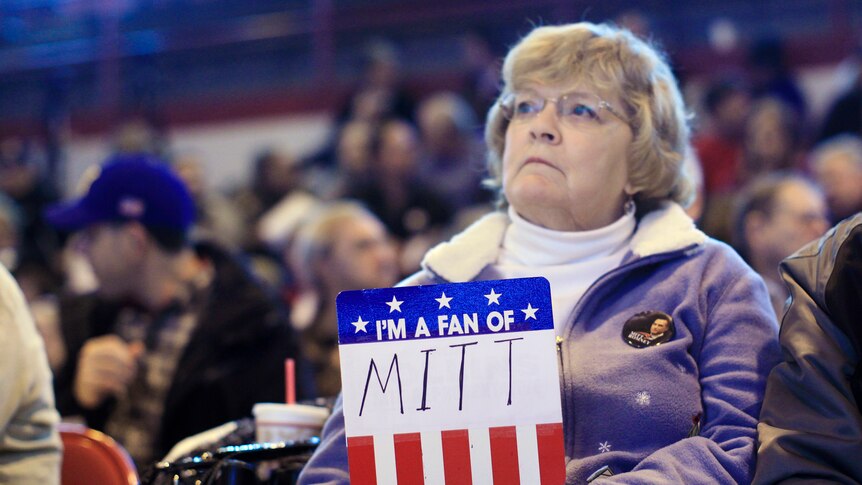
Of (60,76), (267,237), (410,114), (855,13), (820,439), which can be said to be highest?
(60,76)

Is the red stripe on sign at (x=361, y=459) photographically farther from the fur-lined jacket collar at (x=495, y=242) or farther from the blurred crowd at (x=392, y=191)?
the blurred crowd at (x=392, y=191)

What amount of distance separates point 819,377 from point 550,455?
0.59 metres

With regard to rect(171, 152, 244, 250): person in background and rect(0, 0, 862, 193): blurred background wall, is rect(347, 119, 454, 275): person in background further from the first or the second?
rect(171, 152, 244, 250): person in background

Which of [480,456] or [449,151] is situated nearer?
[480,456]

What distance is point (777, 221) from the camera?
14.9 feet

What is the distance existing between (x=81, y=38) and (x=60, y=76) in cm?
51

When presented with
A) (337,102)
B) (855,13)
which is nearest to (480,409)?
(855,13)

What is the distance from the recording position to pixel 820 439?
7.08 feet

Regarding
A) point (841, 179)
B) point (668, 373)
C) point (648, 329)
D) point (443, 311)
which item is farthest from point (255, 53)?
point (443, 311)

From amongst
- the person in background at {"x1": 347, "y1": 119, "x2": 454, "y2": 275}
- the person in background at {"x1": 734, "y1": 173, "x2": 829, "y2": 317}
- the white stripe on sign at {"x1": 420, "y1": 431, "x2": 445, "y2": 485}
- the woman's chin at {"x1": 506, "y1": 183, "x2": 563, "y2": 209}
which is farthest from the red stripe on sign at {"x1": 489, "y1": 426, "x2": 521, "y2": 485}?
the person in background at {"x1": 347, "y1": 119, "x2": 454, "y2": 275}

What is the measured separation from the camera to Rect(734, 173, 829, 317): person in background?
4508 mm

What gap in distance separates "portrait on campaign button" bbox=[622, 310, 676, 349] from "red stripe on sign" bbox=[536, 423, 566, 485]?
46cm

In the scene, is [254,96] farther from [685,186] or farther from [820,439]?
[820,439]

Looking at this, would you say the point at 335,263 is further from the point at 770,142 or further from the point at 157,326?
the point at 770,142
